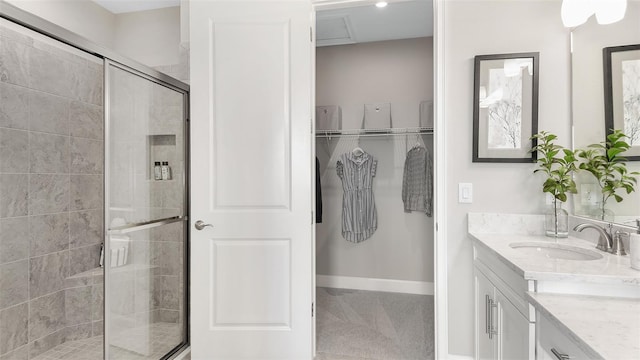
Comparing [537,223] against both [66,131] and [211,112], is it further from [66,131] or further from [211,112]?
[66,131]

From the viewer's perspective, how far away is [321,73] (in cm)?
359

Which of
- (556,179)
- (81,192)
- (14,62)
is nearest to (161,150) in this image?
(81,192)

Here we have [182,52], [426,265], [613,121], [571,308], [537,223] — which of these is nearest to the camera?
[571,308]

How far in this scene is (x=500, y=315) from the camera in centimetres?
146

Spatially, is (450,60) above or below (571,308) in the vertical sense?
above

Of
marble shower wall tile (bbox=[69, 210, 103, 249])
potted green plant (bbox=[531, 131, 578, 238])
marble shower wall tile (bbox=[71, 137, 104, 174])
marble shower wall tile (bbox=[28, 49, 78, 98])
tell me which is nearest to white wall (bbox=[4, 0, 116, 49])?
marble shower wall tile (bbox=[28, 49, 78, 98])

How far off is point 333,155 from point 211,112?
170cm

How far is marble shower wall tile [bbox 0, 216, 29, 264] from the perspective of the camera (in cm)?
198

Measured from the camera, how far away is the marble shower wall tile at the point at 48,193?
6.98 feet

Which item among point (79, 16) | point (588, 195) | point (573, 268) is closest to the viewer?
point (573, 268)

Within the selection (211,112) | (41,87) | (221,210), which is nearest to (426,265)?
(221,210)

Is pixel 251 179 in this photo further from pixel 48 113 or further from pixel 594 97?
pixel 594 97

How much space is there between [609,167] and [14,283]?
3.42m

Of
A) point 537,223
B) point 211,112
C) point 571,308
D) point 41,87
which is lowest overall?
point 571,308
